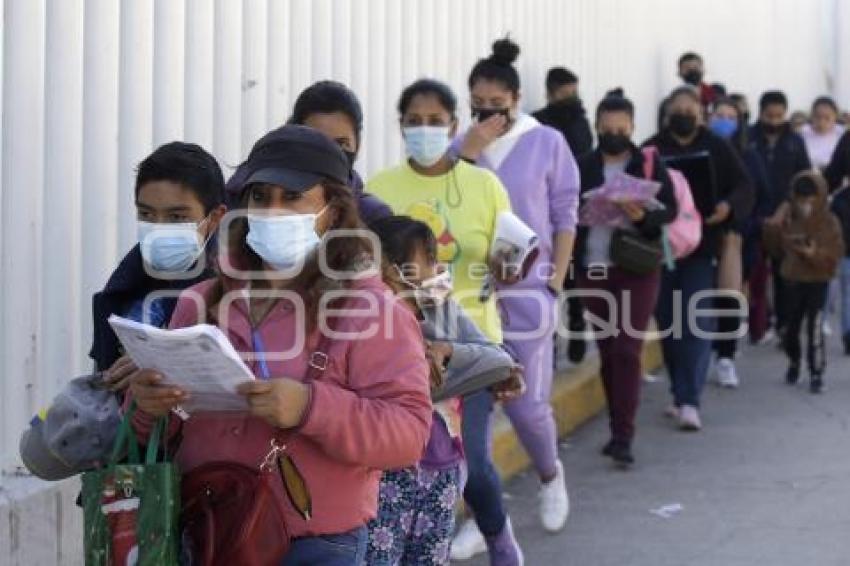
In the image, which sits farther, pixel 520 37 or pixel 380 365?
pixel 520 37

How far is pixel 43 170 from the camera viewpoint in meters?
5.46

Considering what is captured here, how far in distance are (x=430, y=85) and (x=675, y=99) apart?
12.9 feet

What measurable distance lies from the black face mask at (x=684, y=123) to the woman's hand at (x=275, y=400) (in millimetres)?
6639

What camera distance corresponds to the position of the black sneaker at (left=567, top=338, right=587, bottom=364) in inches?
424

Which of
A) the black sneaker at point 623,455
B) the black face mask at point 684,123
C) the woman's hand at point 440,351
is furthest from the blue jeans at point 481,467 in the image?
the black face mask at point 684,123

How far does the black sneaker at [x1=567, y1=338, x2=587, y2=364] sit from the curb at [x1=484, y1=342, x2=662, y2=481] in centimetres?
5

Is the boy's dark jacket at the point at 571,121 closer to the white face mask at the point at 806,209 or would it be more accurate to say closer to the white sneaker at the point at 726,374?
the white face mask at the point at 806,209

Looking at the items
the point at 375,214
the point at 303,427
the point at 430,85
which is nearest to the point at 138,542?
the point at 303,427

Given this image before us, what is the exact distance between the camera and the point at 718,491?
8.26m

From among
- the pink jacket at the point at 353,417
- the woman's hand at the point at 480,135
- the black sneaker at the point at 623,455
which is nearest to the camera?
the pink jacket at the point at 353,417

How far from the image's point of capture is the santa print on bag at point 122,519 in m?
3.57

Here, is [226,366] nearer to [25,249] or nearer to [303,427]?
[303,427]

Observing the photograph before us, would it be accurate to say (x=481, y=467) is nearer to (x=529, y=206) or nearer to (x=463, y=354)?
(x=463, y=354)

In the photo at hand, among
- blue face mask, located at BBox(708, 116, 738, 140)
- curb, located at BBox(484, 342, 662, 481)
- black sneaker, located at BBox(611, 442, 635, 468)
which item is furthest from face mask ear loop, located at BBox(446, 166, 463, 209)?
blue face mask, located at BBox(708, 116, 738, 140)
